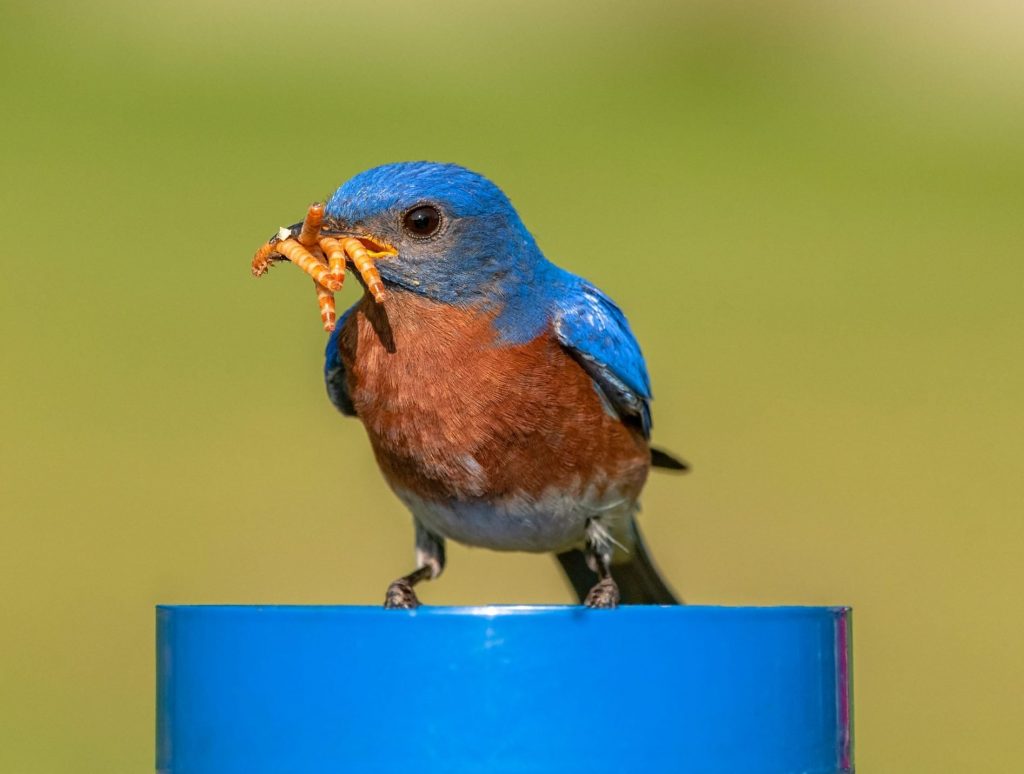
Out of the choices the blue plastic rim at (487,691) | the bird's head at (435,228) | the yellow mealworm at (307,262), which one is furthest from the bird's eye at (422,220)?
the blue plastic rim at (487,691)

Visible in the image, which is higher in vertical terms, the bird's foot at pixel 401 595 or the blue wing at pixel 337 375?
the blue wing at pixel 337 375

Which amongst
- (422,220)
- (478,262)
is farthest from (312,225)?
(478,262)

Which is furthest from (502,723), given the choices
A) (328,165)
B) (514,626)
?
(328,165)

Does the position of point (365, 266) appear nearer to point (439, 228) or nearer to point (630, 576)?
point (439, 228)

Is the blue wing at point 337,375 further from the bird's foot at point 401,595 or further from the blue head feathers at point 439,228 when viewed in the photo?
the bird's foot at point 401,595

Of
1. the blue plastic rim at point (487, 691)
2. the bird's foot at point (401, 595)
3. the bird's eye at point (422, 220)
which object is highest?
the bird's eye at point (422, 220)

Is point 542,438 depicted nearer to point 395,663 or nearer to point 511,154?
point 395,663

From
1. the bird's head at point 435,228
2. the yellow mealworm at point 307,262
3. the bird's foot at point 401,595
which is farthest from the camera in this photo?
the bird's foot at point 401,595
